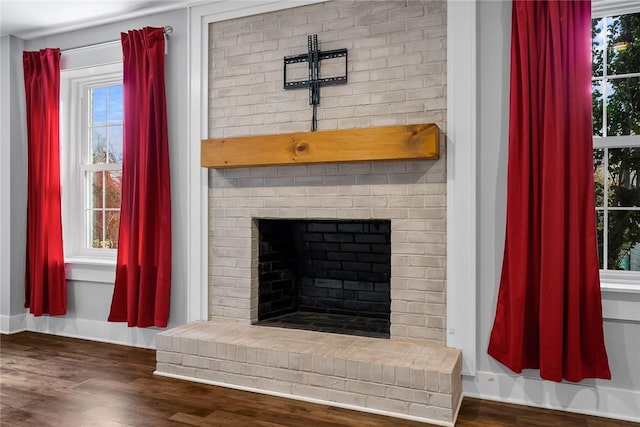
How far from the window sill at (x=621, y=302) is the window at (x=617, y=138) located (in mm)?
181

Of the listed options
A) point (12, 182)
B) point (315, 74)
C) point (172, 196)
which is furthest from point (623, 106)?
point (12, 182)

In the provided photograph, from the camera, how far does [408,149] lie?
2738mm

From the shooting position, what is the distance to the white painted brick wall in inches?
114

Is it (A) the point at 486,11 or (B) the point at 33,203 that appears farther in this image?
(B) the point at 33,203

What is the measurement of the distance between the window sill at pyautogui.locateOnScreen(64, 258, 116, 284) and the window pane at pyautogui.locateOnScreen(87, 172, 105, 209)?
49cm

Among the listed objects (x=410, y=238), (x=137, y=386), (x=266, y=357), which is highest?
(x=410, y=238)

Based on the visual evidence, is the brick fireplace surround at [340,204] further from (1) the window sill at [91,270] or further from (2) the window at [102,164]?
(2) the window at [102,164]

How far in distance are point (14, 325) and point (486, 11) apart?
452 centimetres

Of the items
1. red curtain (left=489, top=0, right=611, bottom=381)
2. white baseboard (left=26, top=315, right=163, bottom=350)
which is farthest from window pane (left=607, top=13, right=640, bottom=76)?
white baseboard (left=26, top=315, right=163, bottom=350)

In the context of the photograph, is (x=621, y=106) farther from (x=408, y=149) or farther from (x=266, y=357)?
(x=266, y=357)

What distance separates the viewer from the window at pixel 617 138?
2.71 m

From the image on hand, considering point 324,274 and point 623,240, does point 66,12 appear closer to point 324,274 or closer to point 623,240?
point 324,274

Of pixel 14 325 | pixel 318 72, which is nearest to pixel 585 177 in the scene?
pixel 318 72

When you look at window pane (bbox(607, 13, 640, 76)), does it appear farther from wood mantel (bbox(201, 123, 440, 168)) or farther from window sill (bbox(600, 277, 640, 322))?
window sill (bbox(600, 277, 640, 322))
